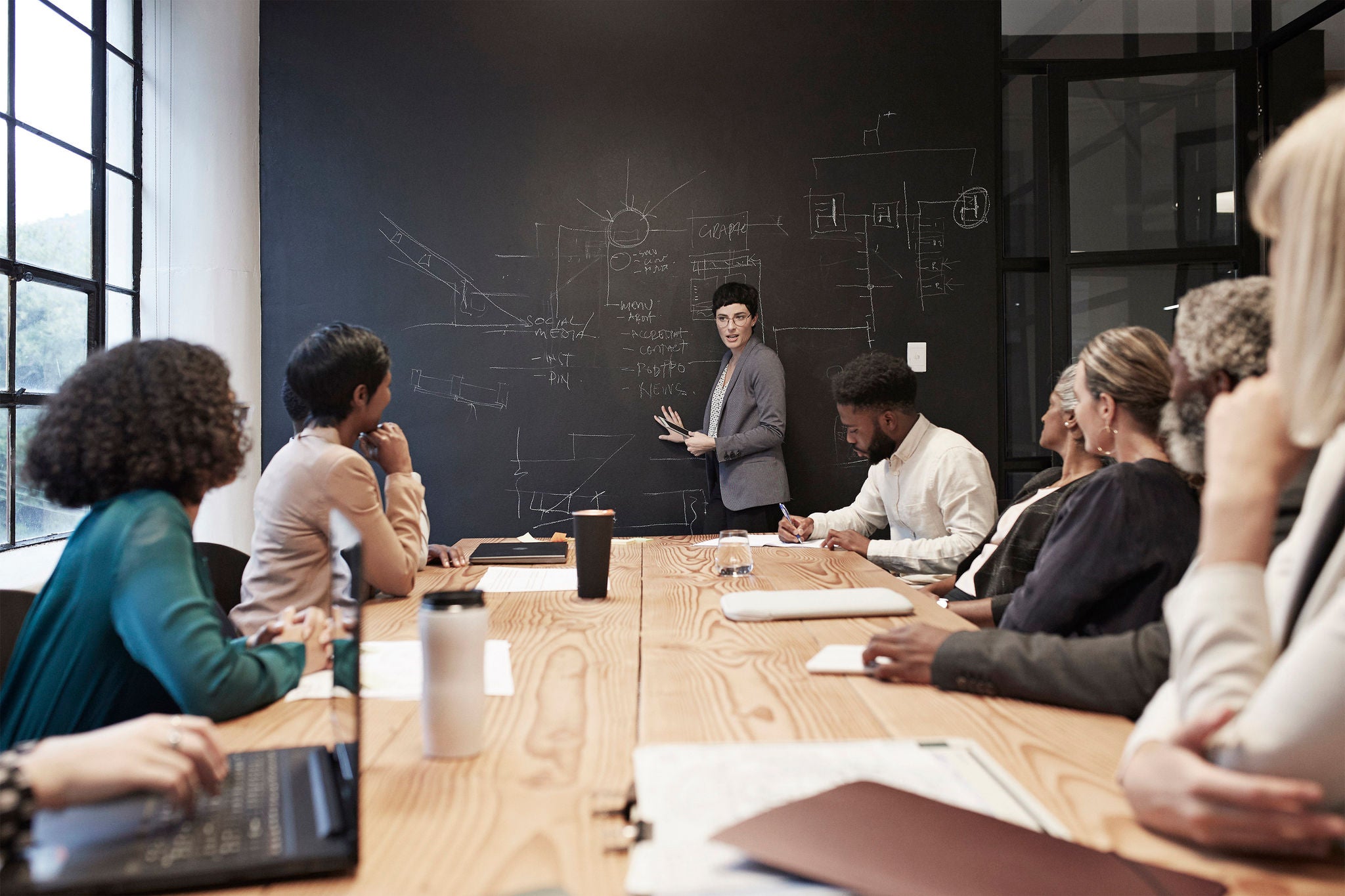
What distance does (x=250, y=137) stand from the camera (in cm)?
445

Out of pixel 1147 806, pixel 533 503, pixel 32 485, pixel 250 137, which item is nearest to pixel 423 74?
pixel 250 137

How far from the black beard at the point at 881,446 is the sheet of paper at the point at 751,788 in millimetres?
2207

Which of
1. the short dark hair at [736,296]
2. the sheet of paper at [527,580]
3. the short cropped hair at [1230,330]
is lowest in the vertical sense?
the sheet of paper at [527,580]

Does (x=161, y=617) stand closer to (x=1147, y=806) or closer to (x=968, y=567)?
(x=1147, y=806)

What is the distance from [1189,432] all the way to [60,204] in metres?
3.84

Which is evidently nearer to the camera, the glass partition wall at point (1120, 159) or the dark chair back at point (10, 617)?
the dark chair back at point (10, 617)

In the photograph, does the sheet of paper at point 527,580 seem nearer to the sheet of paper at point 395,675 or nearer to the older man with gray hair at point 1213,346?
the sheet of paper at point 395,675

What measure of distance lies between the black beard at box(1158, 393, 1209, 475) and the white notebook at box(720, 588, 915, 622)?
0.58m

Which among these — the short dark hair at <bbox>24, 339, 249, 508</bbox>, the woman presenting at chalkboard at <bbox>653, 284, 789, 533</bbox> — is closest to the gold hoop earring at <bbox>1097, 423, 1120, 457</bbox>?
the short dark hair at <bbox>24, 339, 249, 508</bbox>

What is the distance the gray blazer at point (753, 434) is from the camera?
4180 mm

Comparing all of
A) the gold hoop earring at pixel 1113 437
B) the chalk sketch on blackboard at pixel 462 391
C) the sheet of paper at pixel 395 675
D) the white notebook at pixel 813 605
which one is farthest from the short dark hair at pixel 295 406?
the chalk sketch on blackboard at pixel 462 391

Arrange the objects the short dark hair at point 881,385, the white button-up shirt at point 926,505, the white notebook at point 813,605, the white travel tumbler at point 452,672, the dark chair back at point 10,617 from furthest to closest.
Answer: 1. the short dark hair at point 881,385
2. the white button-up shirt at point 926,505
3. the white notebook at point 813,605
4. the dark chair back at point 10,617
5. the white travel tumbler at point 452,672

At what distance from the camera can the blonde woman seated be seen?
675 millimetres

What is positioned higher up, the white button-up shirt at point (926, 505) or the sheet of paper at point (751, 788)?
the white button-up shirt at point (926, 505)
